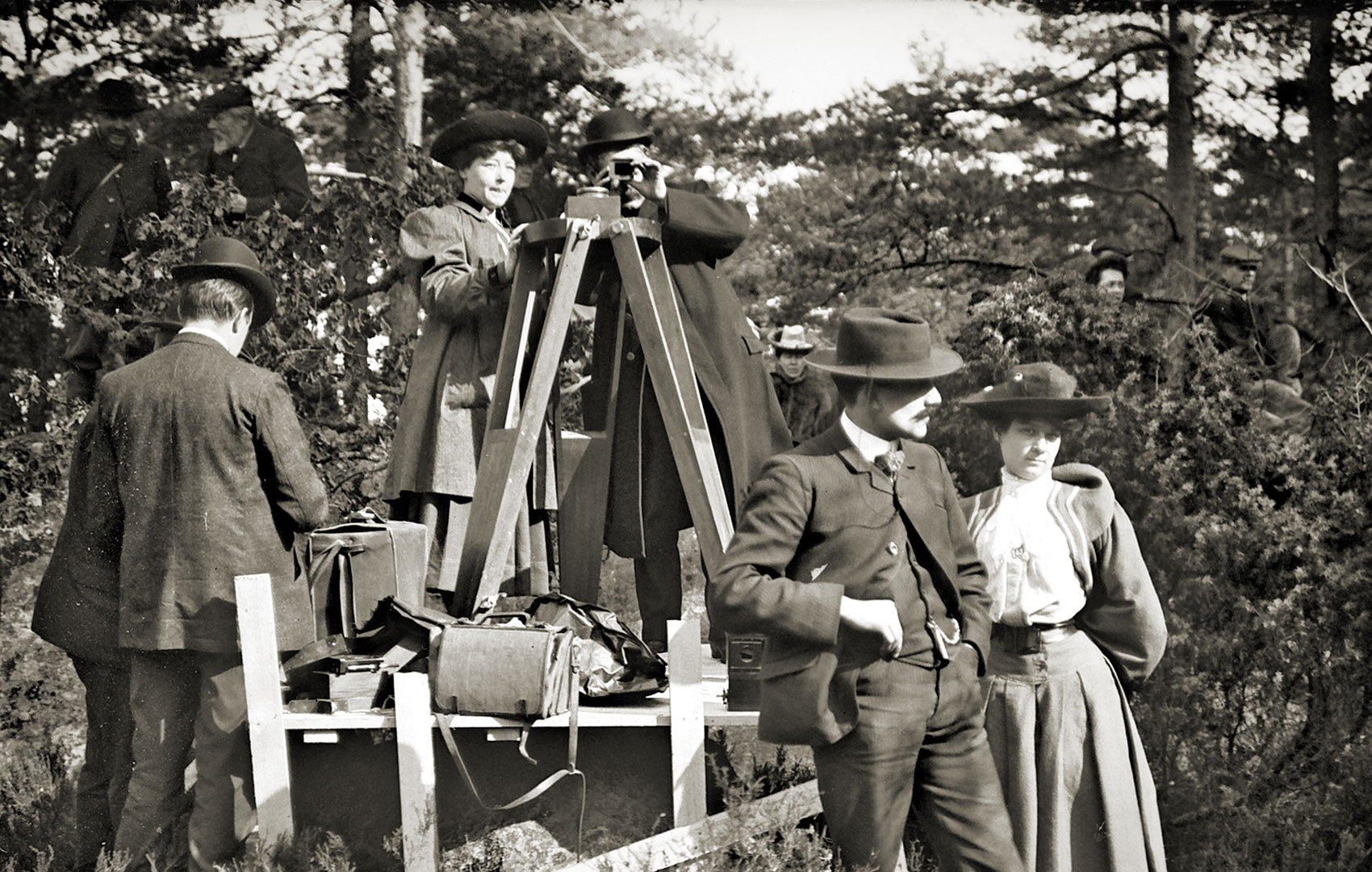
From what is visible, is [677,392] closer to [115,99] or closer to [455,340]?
[455,340]

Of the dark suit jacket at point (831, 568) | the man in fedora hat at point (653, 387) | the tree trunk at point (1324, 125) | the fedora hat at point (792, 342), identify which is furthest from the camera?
the tree trunk at point (1324, 125)

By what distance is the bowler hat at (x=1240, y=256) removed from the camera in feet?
32.1

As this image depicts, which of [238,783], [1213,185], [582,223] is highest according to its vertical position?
[1213,185]

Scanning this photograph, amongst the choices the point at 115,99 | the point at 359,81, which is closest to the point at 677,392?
the point at 115,99

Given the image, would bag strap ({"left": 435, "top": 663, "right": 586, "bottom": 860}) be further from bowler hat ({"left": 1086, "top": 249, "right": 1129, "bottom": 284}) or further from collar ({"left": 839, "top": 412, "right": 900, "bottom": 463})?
bowler hat ({"left": 1086, "top": 249, "right": 1129, "bottom": 284})

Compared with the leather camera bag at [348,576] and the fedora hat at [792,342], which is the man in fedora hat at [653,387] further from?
the fedora hat at [792,342]

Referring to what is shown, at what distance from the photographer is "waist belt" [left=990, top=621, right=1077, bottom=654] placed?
12.3ft

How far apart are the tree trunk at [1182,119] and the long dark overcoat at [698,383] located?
6.67m

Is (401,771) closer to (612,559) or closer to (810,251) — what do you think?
(612,559)

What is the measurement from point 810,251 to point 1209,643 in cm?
717

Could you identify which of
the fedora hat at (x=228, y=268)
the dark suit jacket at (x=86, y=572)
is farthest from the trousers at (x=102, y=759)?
the fedora hat at (x=228, y=268)

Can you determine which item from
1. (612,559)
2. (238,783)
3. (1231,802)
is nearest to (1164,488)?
(1231,802)

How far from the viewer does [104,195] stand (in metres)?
7.39

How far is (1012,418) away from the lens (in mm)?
3854
